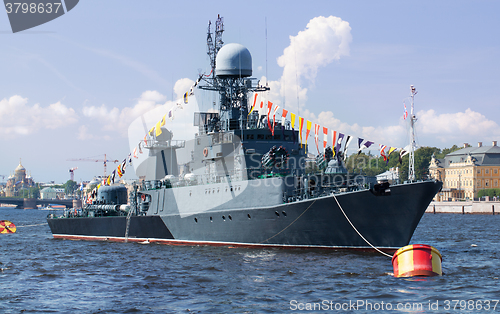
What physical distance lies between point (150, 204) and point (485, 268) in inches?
841

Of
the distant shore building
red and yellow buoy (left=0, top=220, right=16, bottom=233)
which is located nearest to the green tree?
the distant shore building

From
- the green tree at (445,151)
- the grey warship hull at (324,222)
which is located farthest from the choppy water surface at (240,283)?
the green tree at (445,151)

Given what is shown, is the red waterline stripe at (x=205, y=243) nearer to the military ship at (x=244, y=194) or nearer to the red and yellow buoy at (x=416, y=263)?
the military ship at (x=244, y=194)

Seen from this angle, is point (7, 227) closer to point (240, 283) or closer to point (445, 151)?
point (240, 283)

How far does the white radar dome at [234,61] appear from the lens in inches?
1296

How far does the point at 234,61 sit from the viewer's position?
3294 cm

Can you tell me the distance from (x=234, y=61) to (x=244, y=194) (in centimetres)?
1026

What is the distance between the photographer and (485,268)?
21.2 m

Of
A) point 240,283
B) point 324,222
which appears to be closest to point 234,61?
point 324,222

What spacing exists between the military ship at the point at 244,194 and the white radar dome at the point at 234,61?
65mm

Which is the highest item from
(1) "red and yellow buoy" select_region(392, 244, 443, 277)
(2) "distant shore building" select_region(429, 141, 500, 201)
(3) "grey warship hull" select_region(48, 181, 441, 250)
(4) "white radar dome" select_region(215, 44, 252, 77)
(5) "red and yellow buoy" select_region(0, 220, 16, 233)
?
(4) "white radar dome" select_region(215, 44, 252, 77)

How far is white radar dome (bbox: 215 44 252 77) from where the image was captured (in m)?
32.9

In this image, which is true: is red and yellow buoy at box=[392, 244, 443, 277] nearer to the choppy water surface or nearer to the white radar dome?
the choppy water surface

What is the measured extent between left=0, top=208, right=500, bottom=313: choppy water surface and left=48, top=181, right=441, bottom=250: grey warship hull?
0.70 metres
